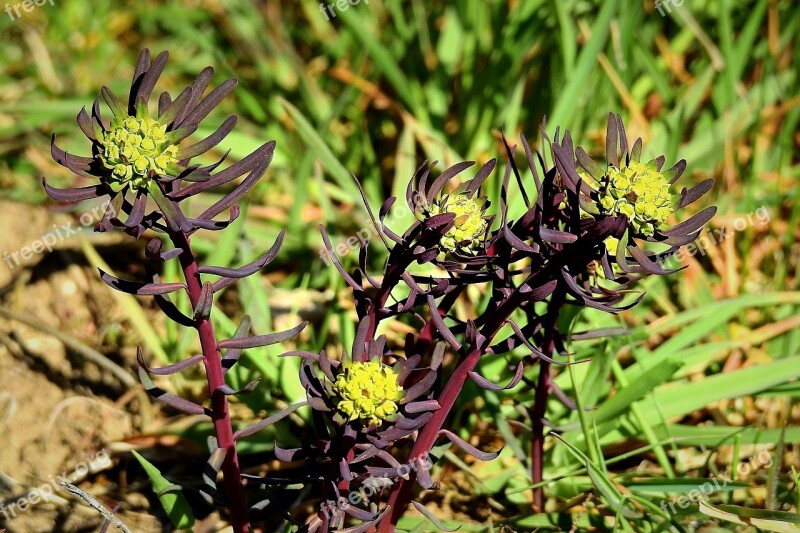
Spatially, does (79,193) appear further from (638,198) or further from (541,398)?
(541,398)

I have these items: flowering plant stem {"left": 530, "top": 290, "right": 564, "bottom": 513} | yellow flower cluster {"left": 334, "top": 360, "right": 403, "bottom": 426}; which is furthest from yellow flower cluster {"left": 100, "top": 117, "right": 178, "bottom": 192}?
flowering plant stem {"left": 530, "top": 290, "right": 564, "bottom": 513}

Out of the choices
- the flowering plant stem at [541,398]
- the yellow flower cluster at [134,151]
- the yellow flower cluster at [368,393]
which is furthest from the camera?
the flowering plant stem at [541,398]

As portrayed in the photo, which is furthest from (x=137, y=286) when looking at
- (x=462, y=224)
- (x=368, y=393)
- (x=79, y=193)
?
(x=462, y=224)

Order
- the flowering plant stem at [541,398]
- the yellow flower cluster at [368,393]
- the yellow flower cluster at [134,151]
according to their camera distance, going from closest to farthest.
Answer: the yellow flower cluster at [134,151] → the yellow flower cluster at [368,393] → the flowering plant stem at [541,398]

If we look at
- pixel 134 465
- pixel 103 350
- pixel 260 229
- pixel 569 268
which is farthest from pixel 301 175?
pixel 569 268

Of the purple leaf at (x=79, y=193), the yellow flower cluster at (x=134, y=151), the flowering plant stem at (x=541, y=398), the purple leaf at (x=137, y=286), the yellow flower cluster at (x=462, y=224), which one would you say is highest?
the yellow flower cluster at (x=134, y=151)

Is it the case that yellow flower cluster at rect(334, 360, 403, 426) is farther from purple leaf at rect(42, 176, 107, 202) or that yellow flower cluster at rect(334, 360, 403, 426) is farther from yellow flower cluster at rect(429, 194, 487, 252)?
purple leaf at rect(42, 176, 107, 202)

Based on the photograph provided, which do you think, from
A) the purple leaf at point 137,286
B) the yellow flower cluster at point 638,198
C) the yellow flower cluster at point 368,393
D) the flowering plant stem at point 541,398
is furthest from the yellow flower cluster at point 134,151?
the flowering plant stem at point 541,398

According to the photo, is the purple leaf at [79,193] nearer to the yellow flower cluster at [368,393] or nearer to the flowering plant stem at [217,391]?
the flowering plant stem at [217,391]

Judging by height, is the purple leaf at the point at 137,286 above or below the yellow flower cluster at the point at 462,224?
below
